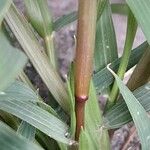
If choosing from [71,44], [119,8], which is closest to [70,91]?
[119,8]

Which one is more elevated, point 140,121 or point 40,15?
point 40,15

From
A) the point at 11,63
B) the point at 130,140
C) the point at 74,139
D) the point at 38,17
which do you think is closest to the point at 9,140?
the point at 11,63

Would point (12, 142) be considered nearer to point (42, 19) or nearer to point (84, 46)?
point (84, 46)

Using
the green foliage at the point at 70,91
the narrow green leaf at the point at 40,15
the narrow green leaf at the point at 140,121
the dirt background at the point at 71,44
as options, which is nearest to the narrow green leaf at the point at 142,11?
the green foliage at the point at 70,91

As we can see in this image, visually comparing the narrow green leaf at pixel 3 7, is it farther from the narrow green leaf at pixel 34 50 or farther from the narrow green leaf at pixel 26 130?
the narrow green leaf at pixel 26 130

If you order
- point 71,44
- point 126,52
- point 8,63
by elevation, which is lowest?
point 71,44

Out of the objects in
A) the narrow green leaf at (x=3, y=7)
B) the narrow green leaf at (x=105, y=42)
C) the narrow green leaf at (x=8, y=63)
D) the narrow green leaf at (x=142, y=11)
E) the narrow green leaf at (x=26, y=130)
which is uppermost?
the narrow green leaf at (x=3, y=7)
